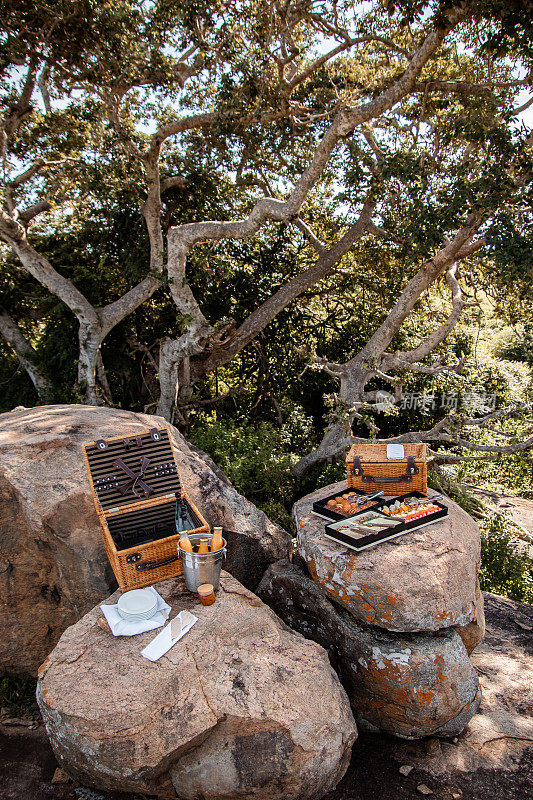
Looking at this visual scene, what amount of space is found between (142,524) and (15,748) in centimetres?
181

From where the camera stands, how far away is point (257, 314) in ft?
30.3

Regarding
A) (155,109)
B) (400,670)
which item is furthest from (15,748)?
(155,109)

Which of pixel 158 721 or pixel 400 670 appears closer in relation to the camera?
pixel 158 721

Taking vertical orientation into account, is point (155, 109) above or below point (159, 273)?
above

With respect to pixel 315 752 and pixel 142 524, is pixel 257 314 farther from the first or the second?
pixel 315 752

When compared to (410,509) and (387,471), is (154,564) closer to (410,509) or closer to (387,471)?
(410,509)

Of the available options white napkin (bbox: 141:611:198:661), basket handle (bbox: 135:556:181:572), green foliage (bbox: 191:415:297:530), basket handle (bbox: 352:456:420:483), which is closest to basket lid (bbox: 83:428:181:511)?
basket handle (bbox: 135:556:181:572)

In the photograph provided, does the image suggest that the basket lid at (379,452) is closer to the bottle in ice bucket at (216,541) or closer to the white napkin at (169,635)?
the bottle in ice bucket at (216,541)

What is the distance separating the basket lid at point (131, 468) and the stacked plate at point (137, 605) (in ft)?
2.81

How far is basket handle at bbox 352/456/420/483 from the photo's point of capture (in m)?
4.66

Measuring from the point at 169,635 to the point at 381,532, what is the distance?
5.68ft

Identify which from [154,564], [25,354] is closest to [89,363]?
[25,354]

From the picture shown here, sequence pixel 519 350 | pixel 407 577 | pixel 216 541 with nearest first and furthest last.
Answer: pixel 216 541, pixel 407 577, pixel 519 350

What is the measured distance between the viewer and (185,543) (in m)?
3.61
